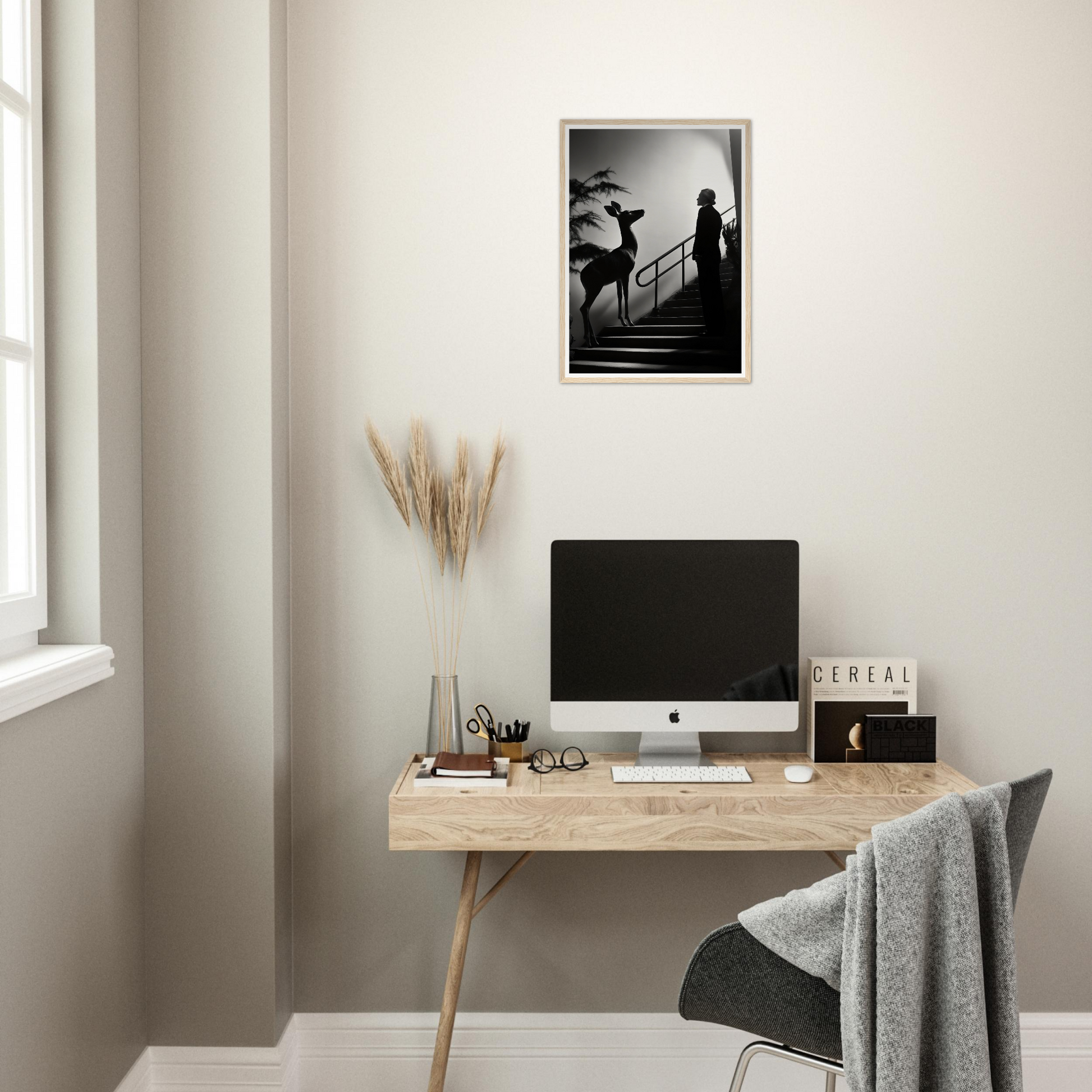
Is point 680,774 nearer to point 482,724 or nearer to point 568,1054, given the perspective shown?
point 482,724

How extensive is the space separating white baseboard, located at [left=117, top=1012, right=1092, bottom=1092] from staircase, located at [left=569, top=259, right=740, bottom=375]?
1.55 m

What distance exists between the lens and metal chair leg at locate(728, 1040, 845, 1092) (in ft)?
5.06

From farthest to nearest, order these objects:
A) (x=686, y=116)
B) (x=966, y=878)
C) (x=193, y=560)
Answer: (x=686, y=116) < (x=193, y=560) < (x=966, y=878)

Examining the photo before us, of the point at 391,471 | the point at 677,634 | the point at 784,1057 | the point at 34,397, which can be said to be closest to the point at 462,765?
the point at 677,634

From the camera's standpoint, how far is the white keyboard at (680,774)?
196 cm

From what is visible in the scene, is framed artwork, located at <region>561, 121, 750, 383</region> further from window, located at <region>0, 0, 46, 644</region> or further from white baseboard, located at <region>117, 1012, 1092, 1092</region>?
white baseboard, located at <region>117, 1012, 1092, 1092</region>

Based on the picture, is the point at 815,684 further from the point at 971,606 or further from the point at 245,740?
the point at 245,740

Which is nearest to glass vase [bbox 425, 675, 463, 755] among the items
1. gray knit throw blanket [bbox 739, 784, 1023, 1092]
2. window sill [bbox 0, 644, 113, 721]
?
window sill [bbox 0, 644, 113, 721]

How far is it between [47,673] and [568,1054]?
1498 millimetres

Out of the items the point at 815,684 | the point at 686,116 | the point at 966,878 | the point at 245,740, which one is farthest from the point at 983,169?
the point at 245,740

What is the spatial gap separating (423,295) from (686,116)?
747 millimetres

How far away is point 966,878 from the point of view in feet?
4.43

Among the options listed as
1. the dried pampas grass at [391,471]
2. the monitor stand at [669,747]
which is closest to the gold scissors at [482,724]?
the monitor stand at [669,747]

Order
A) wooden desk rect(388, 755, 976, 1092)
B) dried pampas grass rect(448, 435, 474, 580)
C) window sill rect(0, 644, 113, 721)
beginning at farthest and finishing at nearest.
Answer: dried pampas grass rect(448, 435, 474, 580) < wooden desk rect(388, 755, 976, 1092) < window sill rect(0, 644, 113, 721)
